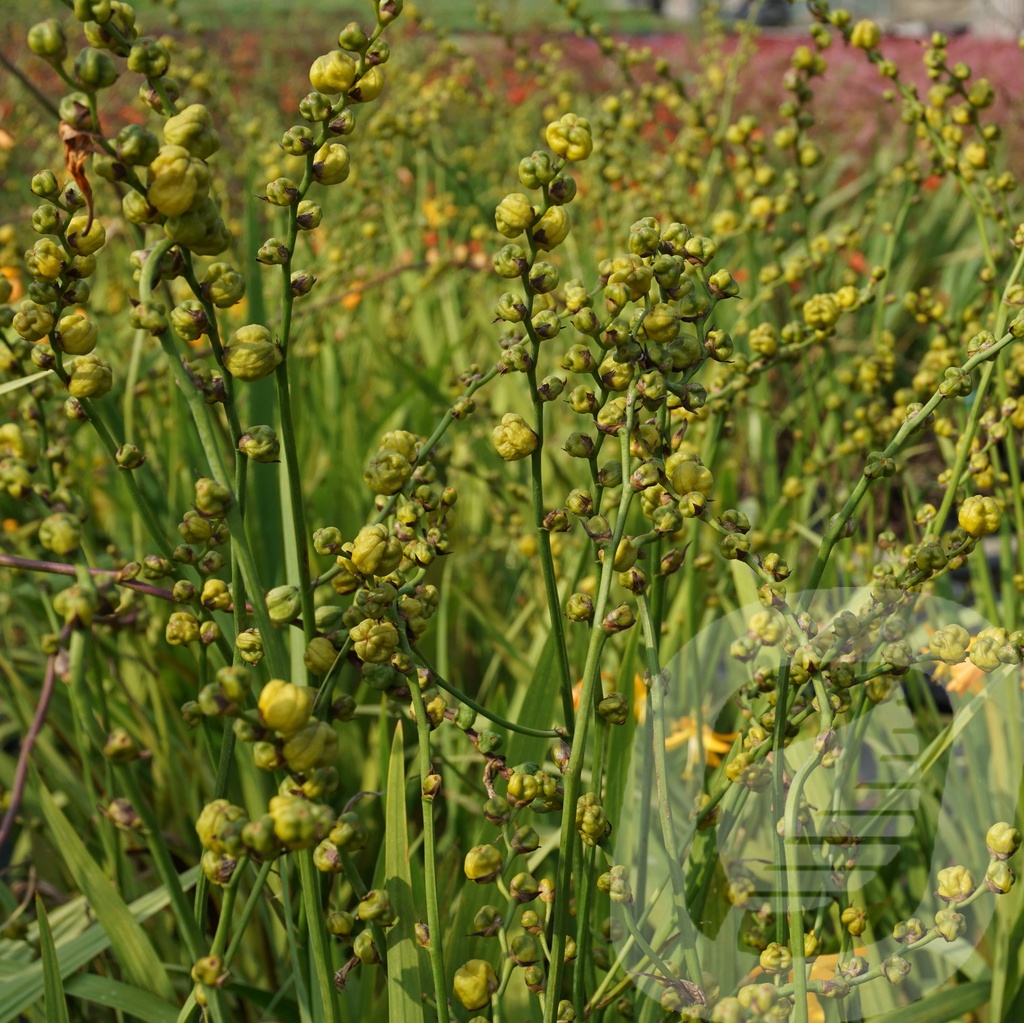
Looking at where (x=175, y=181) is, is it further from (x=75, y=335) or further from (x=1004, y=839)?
(x=1004, y=839)

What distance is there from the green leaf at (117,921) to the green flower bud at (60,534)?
0.41 metres

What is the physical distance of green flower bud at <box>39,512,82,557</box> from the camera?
400 mm

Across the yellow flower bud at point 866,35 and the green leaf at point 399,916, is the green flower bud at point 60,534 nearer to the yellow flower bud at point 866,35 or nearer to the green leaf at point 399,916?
the green leaf at point 399,916

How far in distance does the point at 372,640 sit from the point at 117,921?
15.6 inches

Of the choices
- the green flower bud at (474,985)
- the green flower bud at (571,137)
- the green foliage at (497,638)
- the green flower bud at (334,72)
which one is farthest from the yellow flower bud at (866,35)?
the green flower bud at (474,985)

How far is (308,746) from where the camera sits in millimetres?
417

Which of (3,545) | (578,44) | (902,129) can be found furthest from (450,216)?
(578,44)

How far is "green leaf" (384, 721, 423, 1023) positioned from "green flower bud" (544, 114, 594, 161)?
358 millimetres

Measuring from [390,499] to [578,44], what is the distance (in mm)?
5660

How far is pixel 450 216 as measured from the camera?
2.62m

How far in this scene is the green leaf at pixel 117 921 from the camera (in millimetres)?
735

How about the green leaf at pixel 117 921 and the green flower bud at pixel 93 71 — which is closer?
the green flower bud at pixel 93 71

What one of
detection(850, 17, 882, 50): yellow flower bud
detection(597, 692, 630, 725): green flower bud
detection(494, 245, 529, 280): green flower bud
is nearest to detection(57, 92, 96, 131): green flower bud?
detection(494, 245, 529, 280): green flower bud

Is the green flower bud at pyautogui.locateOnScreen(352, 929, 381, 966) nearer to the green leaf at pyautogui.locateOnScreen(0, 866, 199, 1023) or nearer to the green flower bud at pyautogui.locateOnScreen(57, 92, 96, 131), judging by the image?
the green leaf at pyautogui.locateOnScreen(0, 866, 199, 1023)
